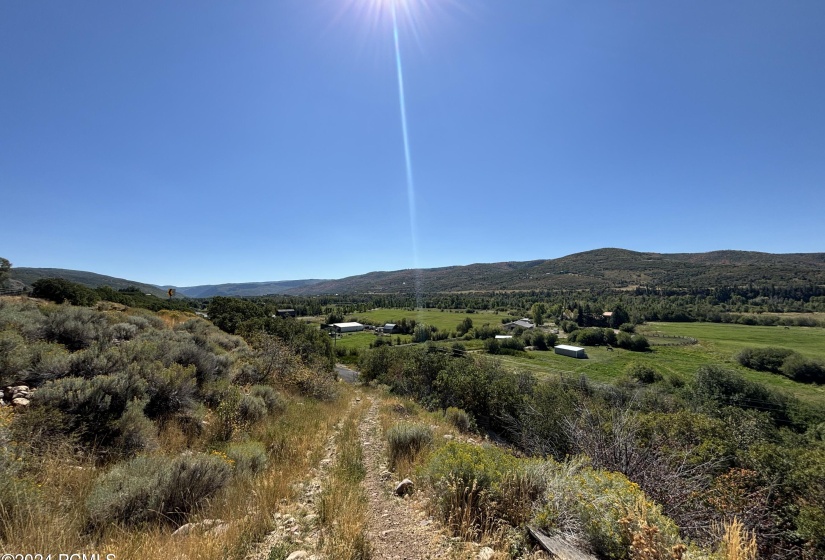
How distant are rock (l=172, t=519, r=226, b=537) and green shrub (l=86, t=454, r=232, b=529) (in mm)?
312

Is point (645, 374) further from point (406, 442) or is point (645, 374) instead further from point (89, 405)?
point (89, 405)

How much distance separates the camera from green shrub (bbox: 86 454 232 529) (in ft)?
10.9

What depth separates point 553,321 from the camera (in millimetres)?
102688

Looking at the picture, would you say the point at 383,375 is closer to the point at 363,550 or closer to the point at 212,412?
the point at 212,412

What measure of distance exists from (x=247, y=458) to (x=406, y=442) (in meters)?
3.26

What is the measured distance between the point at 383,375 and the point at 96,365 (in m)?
27.2

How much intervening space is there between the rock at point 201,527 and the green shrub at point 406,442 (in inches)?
138

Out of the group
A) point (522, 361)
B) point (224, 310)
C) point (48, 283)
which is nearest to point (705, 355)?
point (522, 361)

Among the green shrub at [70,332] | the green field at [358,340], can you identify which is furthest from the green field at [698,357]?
the green shrub at [70,332]

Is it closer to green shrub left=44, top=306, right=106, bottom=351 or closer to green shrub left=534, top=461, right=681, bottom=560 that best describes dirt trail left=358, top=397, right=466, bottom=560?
green shrub left=534, top=461, right=681, bottom=560

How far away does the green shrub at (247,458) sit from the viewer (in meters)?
4.86

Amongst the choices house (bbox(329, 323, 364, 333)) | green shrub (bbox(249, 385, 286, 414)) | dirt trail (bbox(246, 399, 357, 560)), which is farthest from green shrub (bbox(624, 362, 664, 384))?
house (bbox(329, 323, 364, 333))

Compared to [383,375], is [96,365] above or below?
above

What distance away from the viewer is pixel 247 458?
5031mm
